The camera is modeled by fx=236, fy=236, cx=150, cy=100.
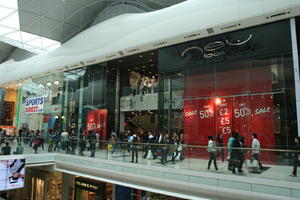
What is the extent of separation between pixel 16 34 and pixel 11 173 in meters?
13.9

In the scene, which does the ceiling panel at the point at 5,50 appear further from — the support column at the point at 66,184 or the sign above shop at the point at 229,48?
the sign above shop at the point at 229,48

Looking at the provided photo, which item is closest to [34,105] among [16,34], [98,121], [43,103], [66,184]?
[43,103]

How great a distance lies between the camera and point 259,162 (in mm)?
8039

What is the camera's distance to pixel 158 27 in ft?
49.6

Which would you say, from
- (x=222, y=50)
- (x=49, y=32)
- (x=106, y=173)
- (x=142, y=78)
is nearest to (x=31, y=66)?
(x=49, y=32)

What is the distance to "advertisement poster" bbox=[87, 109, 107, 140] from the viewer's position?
22.9m

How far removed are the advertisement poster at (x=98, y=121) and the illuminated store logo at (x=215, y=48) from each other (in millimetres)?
11666

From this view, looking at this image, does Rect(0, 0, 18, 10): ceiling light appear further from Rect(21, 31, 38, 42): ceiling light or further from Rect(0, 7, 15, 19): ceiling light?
Rect(21, 31, 38, 42): ceiling light

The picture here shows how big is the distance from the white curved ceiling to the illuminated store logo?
2.50 ft

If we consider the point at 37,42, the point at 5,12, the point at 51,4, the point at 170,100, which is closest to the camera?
the point at 170,100

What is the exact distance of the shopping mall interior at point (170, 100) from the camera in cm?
904

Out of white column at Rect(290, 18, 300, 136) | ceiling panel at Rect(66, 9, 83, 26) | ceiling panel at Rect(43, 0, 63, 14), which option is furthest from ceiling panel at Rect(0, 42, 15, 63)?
white column at Rect(290, 18, 300, 136)

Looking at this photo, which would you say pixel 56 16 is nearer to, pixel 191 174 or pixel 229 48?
pixel 229 48

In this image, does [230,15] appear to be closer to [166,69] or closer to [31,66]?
[166,69]
